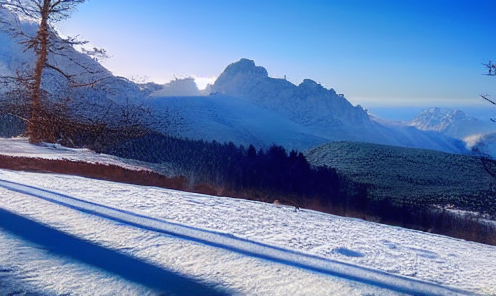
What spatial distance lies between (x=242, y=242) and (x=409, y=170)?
284 ft

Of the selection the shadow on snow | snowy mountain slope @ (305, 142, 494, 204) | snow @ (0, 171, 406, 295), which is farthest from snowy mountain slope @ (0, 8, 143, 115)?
snowy mountain slope @ (305, 142, 494, 204)

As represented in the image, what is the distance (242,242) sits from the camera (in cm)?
454

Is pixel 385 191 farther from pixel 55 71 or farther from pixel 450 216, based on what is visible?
pixel 55 71

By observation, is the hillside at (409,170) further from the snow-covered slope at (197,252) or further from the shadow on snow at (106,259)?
the shadow on snow at (106,259)

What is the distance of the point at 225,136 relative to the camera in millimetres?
123562

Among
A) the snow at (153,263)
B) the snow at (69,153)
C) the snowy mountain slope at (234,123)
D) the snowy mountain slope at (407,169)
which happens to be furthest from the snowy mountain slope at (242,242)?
the snowy mountain slope at (234,123)

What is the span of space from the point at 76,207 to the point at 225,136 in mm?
118360

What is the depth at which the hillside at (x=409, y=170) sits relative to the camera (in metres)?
64.4

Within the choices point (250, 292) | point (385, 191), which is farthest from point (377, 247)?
point (385, 191)

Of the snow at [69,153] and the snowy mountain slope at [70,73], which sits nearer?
the snow at [69,153]

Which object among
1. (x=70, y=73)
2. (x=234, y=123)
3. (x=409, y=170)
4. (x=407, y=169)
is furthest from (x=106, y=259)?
(x=234, y=123)

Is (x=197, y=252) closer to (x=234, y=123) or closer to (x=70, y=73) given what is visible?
(x=70, y=73)

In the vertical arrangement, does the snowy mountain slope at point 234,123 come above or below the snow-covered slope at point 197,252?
above

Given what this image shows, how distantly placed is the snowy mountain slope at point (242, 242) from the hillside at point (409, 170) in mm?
54817
